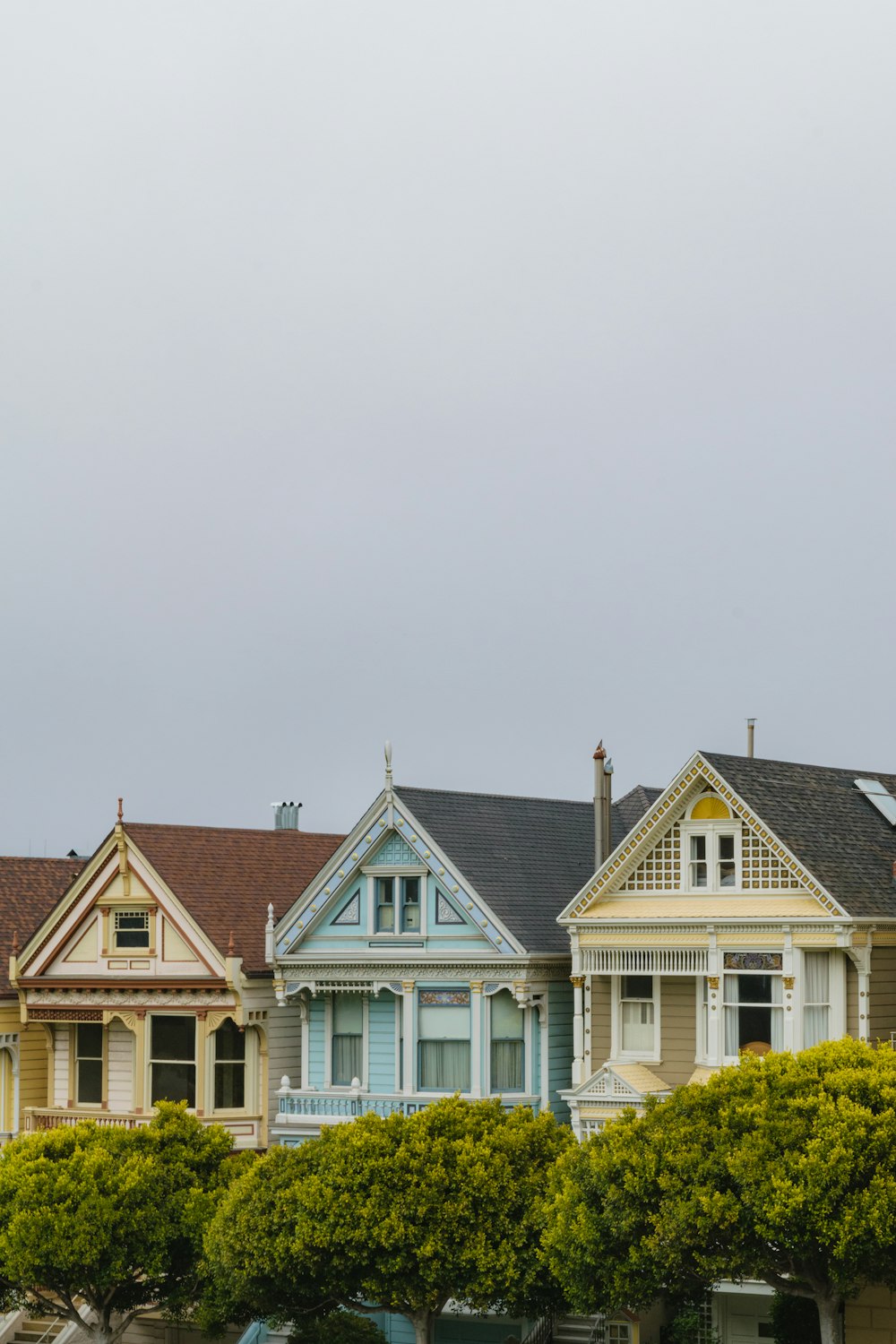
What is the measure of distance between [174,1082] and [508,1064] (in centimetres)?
892

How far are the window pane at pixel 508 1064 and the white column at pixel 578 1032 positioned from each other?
2129 millimetres

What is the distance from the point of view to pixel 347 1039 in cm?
4953

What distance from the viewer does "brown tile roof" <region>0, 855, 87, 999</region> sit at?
188ft

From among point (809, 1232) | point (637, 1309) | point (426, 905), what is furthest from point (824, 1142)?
point (426, 905)

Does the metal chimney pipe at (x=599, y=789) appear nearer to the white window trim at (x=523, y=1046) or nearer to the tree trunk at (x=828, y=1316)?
the white window trim at (x=523, y=1046)

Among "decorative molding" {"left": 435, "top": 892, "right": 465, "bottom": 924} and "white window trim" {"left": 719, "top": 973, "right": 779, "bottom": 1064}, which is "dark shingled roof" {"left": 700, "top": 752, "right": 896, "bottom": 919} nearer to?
"white window trim" {"left": 719, "top": 973, "right": 779, "bottom": 1064}

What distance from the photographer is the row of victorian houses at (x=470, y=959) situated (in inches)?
1724

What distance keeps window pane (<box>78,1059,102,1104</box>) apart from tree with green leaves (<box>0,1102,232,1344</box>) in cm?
569

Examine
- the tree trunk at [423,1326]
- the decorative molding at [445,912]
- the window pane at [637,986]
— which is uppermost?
the decorative molding at [445,912]

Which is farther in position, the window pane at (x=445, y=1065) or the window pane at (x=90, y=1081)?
the window pane at (x=90, y=1081)

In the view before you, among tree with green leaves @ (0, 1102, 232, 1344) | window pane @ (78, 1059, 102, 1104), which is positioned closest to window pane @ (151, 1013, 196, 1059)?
window pane @ (78, 1059, 102, 1104)

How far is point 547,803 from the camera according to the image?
5372 cm

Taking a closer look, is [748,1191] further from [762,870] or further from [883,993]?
[762,870]

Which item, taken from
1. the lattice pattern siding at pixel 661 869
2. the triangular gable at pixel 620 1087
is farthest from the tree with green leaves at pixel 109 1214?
the lattice pattern siding at pixel 661 869
